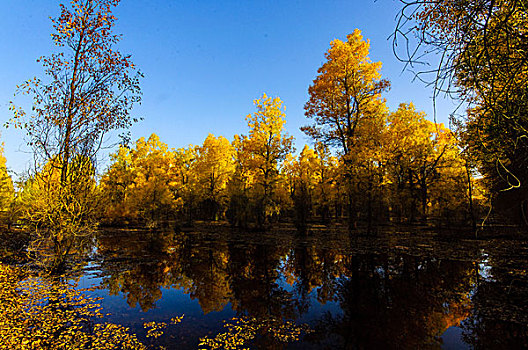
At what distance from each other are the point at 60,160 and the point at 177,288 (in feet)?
17.7

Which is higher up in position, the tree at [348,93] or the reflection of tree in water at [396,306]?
the tree at [348,93]

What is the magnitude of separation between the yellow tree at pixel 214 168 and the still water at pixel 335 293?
16482 mm

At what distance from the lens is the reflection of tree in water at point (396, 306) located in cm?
459

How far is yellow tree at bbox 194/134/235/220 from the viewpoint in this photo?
2852cm

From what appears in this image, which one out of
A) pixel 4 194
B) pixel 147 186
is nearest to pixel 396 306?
pixel 147 186

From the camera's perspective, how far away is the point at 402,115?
82.0 feet

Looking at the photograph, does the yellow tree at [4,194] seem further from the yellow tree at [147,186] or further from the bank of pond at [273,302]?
the bank of pond at [273,302]

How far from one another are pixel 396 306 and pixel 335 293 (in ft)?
5.18

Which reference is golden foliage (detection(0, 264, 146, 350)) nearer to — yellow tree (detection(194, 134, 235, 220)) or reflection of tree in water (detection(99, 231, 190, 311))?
reflection of tree in water (detection(99, 231, 190, 311))

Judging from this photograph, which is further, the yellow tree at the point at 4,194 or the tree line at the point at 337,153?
the yellow tree at the point at 4,194

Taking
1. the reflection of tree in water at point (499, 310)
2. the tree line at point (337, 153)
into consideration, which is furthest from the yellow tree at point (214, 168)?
the reflection of tree in water at point (499, 310)

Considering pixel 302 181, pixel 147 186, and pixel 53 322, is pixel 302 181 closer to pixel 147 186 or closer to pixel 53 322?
pixel 53 322

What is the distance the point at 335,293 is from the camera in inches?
275

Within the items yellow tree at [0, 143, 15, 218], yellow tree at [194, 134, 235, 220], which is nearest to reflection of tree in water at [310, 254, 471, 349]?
yellow tree at [194, 134, 235, 220]
